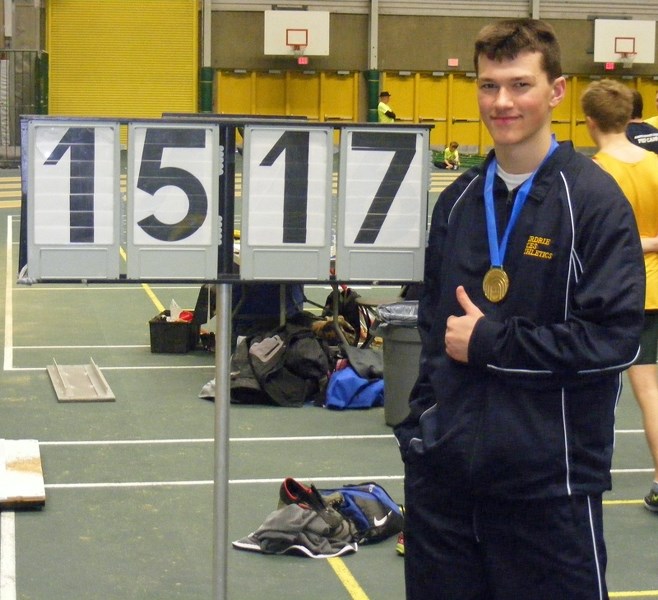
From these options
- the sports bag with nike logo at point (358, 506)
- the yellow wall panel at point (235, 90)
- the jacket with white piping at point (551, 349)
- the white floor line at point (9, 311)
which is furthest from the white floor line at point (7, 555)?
the yellow wall panel at point (235, 90)

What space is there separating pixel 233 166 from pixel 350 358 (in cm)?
476

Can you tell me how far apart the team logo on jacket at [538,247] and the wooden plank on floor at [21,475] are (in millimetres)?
3691

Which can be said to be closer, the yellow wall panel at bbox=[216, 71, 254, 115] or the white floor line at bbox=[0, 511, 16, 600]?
the white floor line at bbox=[0, 511, 16, 600]

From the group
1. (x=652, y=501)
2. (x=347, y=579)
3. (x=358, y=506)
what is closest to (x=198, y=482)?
(x=358, y=506)

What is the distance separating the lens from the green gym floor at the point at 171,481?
16.1 feet

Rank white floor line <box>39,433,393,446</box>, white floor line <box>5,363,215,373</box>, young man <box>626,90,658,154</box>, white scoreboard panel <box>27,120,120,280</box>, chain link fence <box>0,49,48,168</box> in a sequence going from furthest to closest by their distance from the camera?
1. chain link fence <box>0,49,48,168</box>
2. white floor line <box>5,363,215,373</box>
3. white floor line <box>39,433,393,446</box>
4. young man <box>626,90,658,154</box>
5. white scoreboard panel <box>27,120,120,280</box>

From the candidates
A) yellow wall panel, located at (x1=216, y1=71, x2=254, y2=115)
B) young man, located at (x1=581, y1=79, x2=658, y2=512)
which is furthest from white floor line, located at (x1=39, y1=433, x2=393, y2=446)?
yellow wall panel, located at (x1=216, y1=71, x2=254, y2=115)

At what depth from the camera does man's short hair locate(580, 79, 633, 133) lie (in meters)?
5.44

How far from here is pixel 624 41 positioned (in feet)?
115

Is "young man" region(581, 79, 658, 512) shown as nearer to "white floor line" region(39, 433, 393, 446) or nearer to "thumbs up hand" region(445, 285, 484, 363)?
"white floor line" region(39, 433, 393, 446)

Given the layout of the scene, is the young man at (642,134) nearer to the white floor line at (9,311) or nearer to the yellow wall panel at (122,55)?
the white floor line at (9,311)

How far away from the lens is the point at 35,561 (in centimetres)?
509

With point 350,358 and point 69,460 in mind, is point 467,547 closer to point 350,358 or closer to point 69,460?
point 69,460

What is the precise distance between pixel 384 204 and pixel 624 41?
33.2 metres
